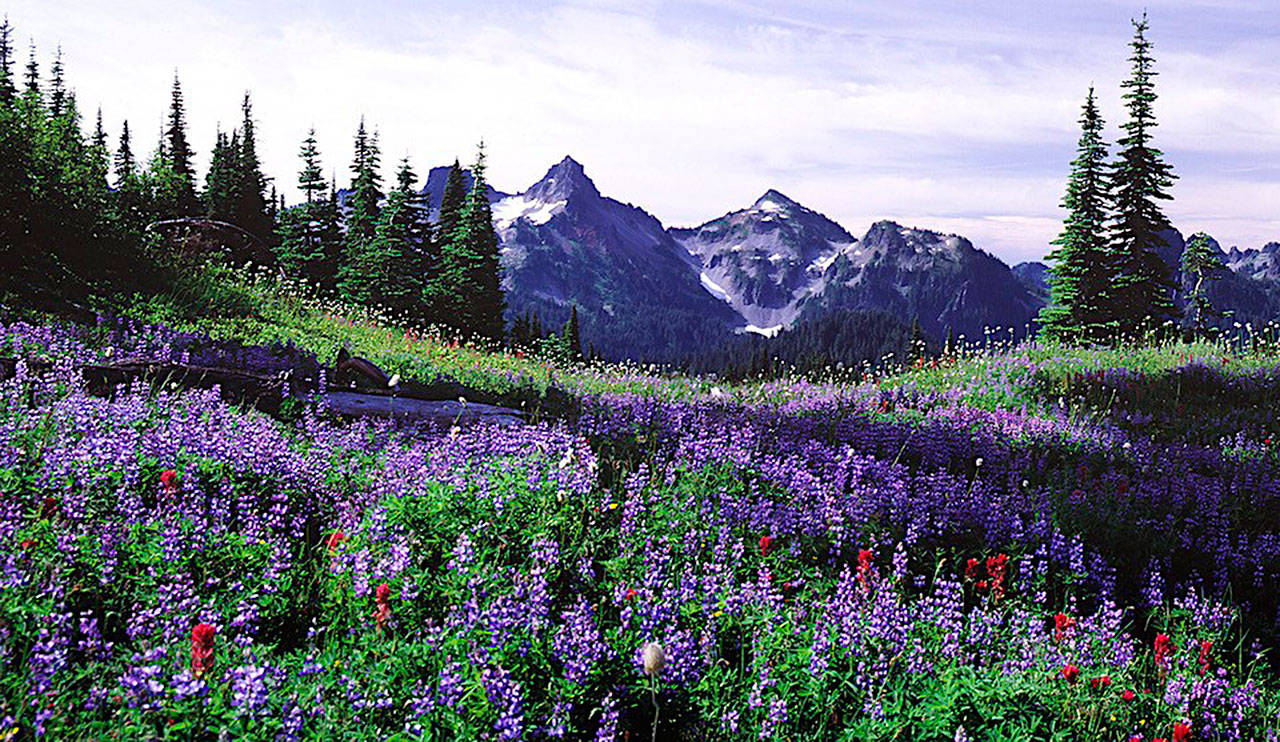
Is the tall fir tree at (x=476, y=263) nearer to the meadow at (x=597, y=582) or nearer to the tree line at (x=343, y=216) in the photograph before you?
the tree line at (x=343, y=216)

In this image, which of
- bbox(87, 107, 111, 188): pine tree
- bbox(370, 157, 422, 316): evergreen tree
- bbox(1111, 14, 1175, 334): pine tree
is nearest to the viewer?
bbox(87, 107, 111, 188): pine tree

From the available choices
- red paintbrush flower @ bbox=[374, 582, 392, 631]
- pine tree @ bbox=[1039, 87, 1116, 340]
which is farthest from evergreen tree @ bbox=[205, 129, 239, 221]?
red paintbrush flower @ bbox=[374, 582, 392, 631]

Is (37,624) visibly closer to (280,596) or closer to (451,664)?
(280,596)

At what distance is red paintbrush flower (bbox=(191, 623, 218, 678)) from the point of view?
3045 millimetres

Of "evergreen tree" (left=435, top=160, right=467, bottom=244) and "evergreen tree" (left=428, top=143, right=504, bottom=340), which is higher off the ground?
"evergreen tree" (left=435, top=160, right=467, bottom=244)

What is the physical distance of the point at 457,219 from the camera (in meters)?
47.0

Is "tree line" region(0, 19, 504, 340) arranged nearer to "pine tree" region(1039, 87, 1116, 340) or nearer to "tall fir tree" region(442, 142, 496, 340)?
"tall fir tree" region(442, 142, 496, 340)

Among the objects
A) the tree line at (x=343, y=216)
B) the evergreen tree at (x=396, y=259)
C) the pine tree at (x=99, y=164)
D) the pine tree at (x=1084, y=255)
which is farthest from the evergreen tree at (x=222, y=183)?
the pine tree at (x=1084, y=255)

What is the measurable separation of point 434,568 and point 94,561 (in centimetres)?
165

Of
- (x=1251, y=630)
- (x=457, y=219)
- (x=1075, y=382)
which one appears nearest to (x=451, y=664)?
(x=1251, y=630)

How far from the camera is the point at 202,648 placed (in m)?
3.10

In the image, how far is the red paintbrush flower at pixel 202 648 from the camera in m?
3.04

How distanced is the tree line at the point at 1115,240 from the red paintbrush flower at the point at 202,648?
2951 cm

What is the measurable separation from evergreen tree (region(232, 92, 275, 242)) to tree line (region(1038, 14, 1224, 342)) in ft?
136
